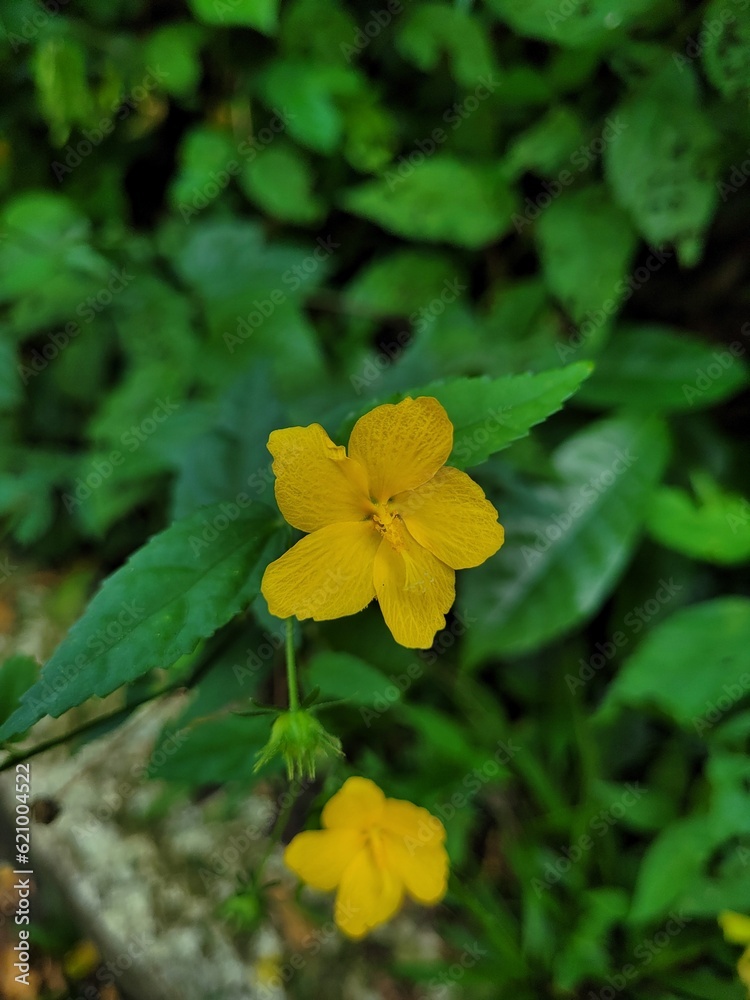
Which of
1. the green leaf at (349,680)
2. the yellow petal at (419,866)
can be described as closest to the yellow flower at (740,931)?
the yellow petal at (419,866)

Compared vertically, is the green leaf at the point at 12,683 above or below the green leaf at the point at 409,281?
below

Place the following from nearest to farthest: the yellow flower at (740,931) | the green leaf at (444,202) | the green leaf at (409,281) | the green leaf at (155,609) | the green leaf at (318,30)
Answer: the green leaf at (155,609) < the yellow flower at (740,931) < the green leaf at (318,30) < the green leaf at (444,202) < the green leaf at (409,281)

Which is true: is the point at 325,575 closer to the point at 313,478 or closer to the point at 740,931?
the point at 313,478

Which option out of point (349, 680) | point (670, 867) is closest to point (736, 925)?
point (670, 867)

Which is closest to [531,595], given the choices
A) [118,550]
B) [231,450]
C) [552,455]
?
[552,455]

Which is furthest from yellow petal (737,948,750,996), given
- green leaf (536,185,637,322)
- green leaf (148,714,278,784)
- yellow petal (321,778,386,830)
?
green leaf (536,185,637,322)

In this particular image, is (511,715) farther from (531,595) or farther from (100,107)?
(100,107)

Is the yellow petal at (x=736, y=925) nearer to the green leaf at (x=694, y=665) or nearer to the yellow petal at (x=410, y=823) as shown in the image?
the green leaf at (x=694, y=665)
